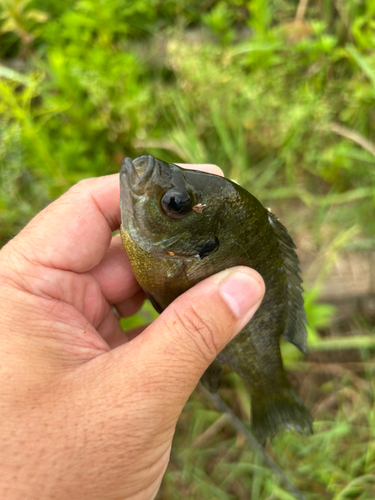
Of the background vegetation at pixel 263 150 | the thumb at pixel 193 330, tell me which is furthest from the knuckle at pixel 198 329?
the background vegetation at pixel 263 150

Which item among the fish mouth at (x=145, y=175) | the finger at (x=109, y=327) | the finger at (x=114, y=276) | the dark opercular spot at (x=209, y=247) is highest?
the fish mouth at (x=145, y=175)

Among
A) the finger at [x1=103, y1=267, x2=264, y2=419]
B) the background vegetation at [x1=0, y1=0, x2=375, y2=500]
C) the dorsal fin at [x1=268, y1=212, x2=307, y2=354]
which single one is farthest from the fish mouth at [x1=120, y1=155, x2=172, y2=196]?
the background vegetation at [x1=0, y1=0, x2=375, y2=500]

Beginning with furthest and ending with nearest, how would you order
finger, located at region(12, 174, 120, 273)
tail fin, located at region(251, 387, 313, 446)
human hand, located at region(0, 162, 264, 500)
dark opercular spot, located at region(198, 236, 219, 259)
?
tail fin, located at region(251, 387, 313, 446) < finger, located at region(12, 174, 120, 273) < dark opercular spot, located at region(198, 236, 219, 259) < human hand, located at region(0, 162, 264, 500)

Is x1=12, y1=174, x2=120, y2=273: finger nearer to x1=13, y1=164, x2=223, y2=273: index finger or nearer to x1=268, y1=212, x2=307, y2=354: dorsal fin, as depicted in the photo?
x1=13, y1=164, x2=223, y2=273: index finger

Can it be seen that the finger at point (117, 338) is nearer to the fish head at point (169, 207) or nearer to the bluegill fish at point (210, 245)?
the bluegill fish at point (210, 245)

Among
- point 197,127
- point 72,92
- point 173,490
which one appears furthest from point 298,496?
point 72,92

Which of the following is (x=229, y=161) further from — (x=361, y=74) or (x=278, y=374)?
(x=278, y=374)

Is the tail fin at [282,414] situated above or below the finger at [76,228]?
below
